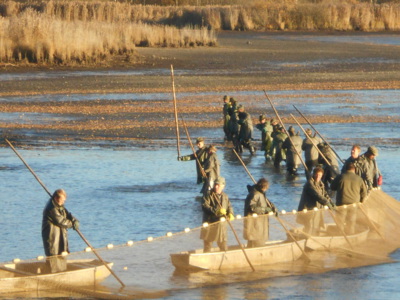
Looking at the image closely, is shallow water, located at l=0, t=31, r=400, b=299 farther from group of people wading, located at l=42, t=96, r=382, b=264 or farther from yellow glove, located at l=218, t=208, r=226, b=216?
yellow glove, located at l=218, t=208, r=226, b=216

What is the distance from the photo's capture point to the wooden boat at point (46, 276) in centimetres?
1302

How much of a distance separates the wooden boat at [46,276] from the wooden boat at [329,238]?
333 cm

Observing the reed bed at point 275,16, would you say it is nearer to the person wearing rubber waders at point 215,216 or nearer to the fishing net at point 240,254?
the fishing net at point 240,254

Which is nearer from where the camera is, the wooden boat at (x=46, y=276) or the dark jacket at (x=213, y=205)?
the wooden boat at (x=46, y=276)

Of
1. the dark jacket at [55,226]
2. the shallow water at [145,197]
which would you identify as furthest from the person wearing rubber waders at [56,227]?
the shallow water at [145,197]

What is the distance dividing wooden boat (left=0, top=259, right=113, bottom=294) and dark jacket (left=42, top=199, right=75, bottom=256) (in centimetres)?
47

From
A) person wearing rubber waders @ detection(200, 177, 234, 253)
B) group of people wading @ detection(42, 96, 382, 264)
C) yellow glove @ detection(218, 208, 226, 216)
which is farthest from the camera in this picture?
yellow glove @ detection(218, 208, 226, 216)

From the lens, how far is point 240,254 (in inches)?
577

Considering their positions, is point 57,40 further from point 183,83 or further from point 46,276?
point 46,276

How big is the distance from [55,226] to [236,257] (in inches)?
103

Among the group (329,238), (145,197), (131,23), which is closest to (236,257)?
(329,238)

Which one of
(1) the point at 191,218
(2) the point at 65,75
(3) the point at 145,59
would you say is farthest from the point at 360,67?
(1) the point at 191,218

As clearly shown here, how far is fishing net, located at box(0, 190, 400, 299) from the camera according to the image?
1345 centimetres

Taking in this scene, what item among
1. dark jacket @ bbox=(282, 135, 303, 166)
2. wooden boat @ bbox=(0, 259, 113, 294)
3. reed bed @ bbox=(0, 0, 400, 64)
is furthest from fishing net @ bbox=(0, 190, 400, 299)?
reed bed @ bbox=(0, 0, 400, 64)
